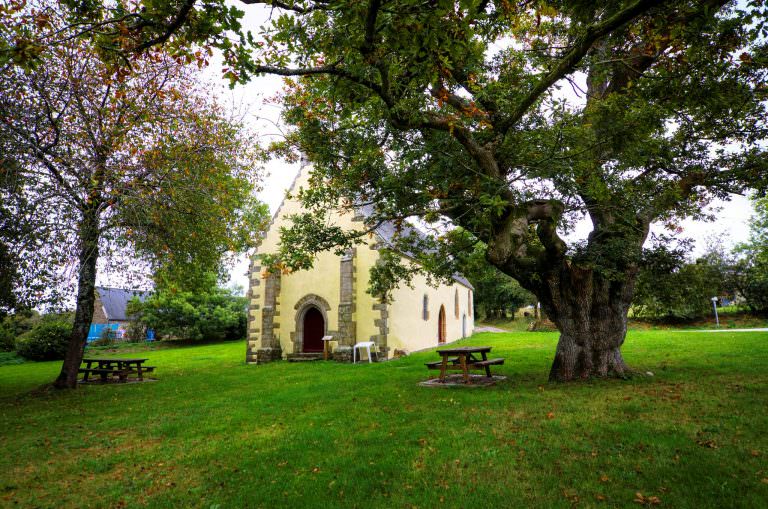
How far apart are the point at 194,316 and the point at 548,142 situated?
3108cm

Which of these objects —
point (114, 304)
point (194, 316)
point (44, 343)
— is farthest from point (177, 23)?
point (114, 304)

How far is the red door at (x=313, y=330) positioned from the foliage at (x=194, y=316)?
48.4 ft

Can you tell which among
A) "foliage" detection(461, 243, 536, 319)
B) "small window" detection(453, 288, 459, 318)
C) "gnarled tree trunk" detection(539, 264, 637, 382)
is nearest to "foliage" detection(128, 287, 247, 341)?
"small window" detection(453, 288, 459, 318)

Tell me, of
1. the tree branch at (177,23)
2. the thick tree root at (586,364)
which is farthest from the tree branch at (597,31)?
the thick tree root at (586,364)

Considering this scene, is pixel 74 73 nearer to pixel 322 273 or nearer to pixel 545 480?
pixel 322 273

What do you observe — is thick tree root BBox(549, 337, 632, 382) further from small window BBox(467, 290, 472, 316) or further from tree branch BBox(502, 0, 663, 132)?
small window BBox(467, 290, 472, 316)

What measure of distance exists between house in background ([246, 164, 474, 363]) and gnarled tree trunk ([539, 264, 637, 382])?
27.1 ft

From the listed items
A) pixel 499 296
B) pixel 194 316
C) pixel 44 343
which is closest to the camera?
pixel 44 343

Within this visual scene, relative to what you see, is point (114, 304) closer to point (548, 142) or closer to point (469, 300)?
point (469, 300)

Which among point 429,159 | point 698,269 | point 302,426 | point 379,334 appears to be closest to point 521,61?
point 429,159

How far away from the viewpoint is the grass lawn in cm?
452

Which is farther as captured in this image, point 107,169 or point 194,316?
point 194,316

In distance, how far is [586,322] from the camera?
32.0ft

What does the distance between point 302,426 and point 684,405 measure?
659cm
